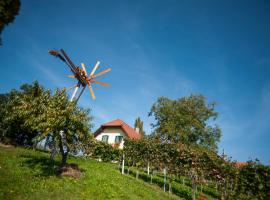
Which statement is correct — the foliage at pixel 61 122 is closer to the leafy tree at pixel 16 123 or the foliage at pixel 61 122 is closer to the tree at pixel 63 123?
the tree at pixel 63 123

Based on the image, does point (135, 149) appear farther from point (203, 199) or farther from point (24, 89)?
point (24, 89)

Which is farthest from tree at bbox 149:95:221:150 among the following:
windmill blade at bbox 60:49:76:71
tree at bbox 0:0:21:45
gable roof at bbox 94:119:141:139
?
tree at bbox 0:0:21:45

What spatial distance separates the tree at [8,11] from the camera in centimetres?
590

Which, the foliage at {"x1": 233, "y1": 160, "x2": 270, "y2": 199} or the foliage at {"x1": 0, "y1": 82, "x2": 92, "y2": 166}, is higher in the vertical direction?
the foliage at {"x1": 0, "y1": 82, "x2": 92, "y2": 166}

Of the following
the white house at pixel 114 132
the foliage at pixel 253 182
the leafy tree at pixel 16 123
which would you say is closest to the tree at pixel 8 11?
the foliage at pixel 253 182

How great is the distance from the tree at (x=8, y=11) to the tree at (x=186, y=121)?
35.6m

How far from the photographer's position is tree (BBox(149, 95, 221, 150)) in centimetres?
4034

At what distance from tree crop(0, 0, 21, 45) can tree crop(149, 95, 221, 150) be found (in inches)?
1403

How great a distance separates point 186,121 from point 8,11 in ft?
125

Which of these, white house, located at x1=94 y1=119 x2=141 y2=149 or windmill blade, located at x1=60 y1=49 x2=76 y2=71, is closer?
windmill blade, located at x1=60 y1=49 x2=76 y2=71

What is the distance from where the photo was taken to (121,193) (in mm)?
14625

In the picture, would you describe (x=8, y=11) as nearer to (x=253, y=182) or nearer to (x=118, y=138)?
(x=253, y=182)

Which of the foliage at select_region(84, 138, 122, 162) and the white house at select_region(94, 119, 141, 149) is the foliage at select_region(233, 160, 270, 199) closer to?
the foliage at select_region(84, 138, 122, 162)

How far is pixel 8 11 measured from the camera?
6.02 m
